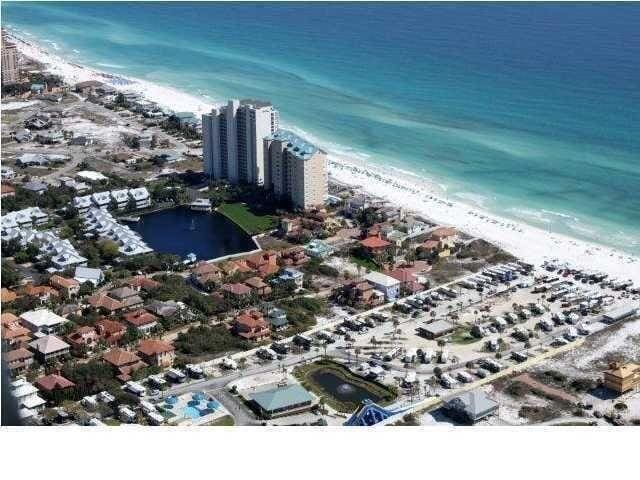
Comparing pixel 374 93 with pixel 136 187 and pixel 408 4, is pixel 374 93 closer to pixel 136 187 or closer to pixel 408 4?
pixel 136 187

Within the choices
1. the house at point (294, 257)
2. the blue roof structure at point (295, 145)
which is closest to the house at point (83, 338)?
the house at point (294, 257)

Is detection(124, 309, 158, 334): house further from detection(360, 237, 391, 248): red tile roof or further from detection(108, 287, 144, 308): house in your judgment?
detection(360, 237, 391, 248): red tile roof

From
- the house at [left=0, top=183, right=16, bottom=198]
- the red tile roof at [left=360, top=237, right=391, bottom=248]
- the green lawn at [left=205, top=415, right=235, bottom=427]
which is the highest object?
the red tile roof at [left=360, top=237, right=391, bottom=248]

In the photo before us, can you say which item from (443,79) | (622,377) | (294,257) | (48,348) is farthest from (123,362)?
(443,79)

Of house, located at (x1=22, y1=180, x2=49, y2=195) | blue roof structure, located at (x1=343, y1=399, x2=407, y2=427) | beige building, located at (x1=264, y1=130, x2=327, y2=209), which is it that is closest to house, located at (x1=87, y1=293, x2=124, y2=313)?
blue roof structure, located at (x1=343, y1=399, x2=407, y2=427)

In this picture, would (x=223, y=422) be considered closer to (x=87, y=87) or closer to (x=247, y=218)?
(x=247, y=218)
